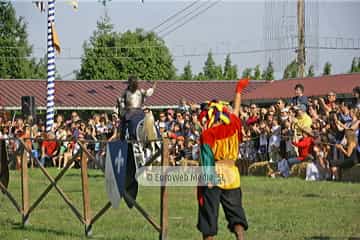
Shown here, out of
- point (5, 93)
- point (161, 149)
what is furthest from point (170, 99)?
point (161, 149)

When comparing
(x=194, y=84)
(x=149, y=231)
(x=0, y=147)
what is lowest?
(x=149, y=231)

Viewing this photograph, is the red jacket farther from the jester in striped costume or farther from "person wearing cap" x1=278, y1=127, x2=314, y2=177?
the jester in striped costume

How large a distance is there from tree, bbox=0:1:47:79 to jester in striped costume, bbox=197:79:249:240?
62.3m

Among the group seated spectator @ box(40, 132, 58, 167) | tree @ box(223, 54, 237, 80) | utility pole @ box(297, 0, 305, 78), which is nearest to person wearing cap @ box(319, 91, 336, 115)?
seated spectator @ box(40, 132, 58, 167)

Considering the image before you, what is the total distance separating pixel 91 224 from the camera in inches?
482

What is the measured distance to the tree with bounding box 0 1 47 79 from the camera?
71250 millimetres

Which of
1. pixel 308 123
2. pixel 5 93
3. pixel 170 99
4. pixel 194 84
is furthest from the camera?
pixel 194 84

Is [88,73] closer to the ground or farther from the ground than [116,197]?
farther from the ground

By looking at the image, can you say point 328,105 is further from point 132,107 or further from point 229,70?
point 229,70

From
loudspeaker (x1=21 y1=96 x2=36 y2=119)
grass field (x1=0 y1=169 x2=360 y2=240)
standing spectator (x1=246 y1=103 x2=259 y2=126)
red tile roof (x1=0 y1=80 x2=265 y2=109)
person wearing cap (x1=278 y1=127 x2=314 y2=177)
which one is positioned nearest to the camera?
grass field (x1=0 y1=169 x2=360 y2=240)

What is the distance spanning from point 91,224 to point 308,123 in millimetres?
9776

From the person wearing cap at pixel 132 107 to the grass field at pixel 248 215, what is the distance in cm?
141

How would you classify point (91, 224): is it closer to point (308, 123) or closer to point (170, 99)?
point (308, 123)

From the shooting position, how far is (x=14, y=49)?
7175cm
